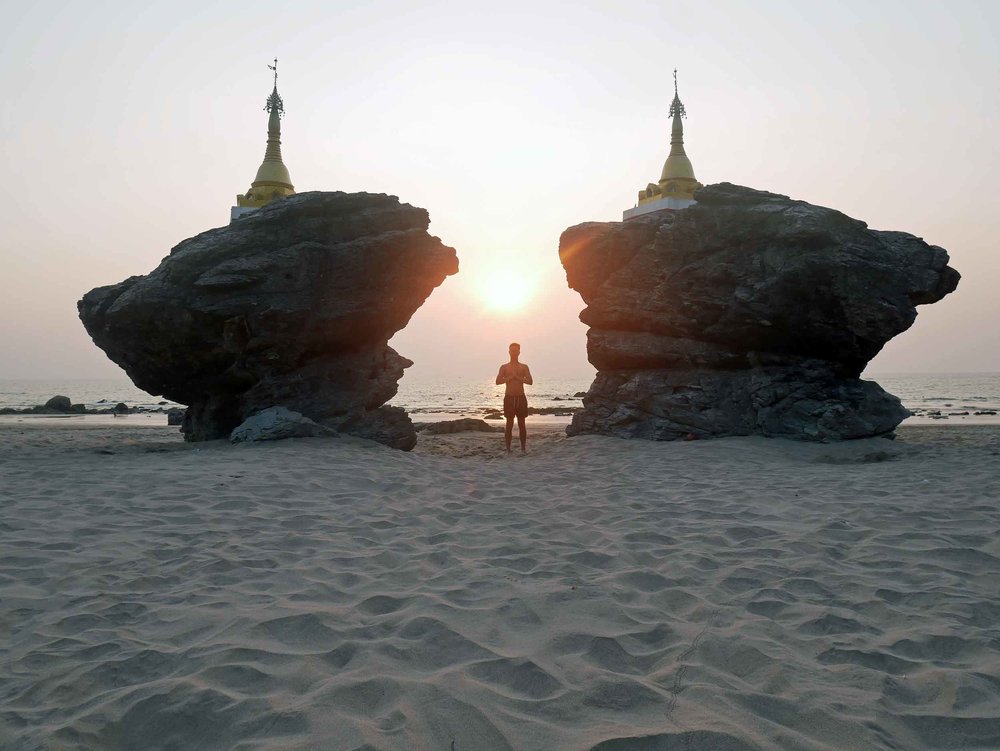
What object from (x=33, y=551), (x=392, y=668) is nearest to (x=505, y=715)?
(x=392, y=668)

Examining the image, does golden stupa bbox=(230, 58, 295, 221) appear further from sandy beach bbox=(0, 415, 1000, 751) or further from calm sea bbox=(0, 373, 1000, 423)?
sandy beach bbox=(0, 415, 1000, 751)

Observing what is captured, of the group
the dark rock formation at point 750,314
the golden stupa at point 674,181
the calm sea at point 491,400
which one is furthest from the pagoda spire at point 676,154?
the dark rock formation at point 750,314

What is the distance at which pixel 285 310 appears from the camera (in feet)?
39.4

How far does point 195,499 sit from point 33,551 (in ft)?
6.01

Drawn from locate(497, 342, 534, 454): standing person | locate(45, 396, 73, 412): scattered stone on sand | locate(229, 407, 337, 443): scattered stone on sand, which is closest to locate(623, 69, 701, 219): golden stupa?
locate(497, 342, 534, 454): standing person

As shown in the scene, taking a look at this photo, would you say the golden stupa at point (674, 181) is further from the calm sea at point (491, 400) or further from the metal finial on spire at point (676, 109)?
Result: the calm sea at point (491, 400)

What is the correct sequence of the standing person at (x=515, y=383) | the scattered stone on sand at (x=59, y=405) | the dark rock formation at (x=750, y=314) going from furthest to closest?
the scattered stone on sand at (x=59, y=405), the standing person at (x=515, y=383), the dark rock formation at (x=750, y=314)

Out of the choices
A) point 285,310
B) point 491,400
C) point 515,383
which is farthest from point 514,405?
point 491,400

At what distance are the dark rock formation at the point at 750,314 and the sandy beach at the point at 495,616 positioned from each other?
16.1ft

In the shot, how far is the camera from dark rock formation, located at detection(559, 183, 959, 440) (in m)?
11.9

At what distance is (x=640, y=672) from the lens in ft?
10.3

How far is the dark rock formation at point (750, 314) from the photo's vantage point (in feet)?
39.2

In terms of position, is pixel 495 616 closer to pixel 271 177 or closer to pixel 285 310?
pixel 285 310

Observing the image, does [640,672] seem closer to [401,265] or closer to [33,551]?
[33,551]
